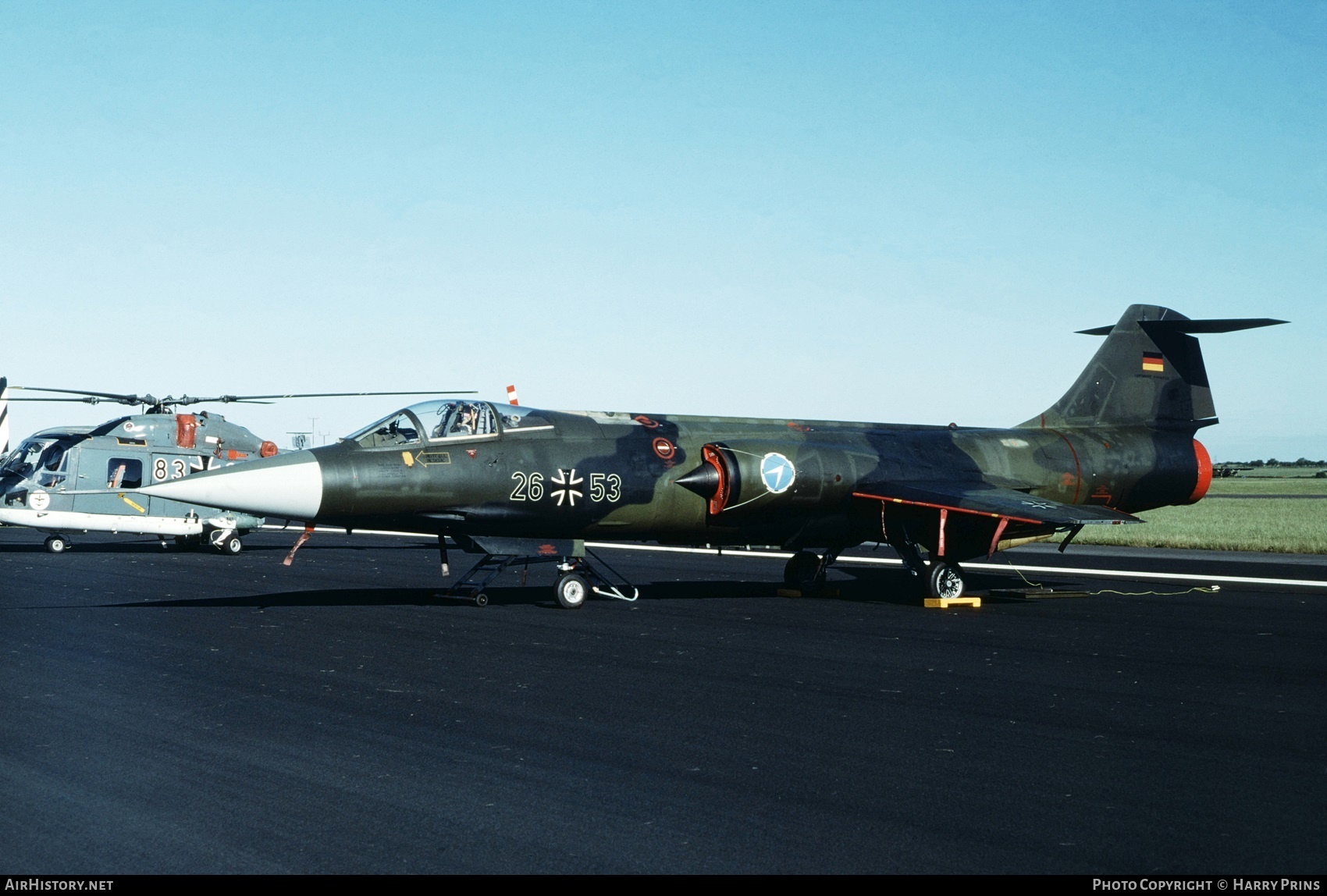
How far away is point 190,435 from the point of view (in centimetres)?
2973

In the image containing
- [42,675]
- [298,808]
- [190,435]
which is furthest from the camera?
[190,435]

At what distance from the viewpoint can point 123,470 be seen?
2877cm

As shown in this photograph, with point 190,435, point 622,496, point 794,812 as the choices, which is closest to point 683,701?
point 794,812

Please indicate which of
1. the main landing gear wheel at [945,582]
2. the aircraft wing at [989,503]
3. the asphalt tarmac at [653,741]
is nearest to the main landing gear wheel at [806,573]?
the aircraft wing at [989,503]

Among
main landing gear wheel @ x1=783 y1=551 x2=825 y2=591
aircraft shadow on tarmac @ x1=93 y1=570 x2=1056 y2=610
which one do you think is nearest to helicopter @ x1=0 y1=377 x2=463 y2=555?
aircraft shadow on tarmac @ x1=93 y1=570 x2=1056 y2=610

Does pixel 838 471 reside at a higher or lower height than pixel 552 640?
higher

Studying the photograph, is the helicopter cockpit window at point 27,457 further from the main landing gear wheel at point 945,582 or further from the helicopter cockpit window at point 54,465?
the main landing gear wheel at point 945,582

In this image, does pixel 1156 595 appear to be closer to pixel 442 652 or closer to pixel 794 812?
pixel 442 652

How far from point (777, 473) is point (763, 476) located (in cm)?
24

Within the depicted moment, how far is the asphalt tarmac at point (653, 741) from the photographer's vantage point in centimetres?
572

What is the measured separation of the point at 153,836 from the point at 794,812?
3255 millimetres

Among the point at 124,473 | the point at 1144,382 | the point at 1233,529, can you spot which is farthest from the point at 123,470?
the point at 1233,529

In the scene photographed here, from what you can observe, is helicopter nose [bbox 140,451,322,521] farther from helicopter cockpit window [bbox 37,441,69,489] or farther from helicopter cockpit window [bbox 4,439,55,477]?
helicopter cockpit window [bbox 4,439,55,477]

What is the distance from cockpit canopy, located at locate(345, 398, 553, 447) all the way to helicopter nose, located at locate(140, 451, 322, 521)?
39.7 inches
